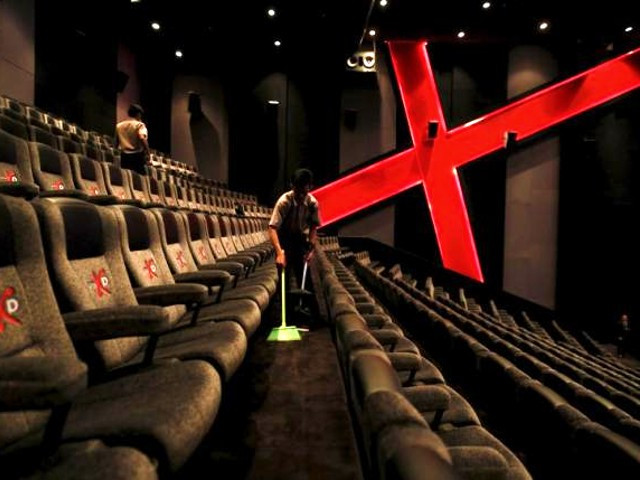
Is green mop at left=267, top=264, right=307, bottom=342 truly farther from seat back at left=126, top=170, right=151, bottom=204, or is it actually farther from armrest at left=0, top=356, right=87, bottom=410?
armrest at left=0, top=356, right=87, bottom=410

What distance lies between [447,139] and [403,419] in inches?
126

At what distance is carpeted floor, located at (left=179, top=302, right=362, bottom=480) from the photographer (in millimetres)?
501

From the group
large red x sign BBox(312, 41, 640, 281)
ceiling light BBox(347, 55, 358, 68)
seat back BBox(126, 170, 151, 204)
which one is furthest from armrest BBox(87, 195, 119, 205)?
ceiling light BBox(347, 55, 358, 68)

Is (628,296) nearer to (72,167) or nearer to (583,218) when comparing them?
(583,218)

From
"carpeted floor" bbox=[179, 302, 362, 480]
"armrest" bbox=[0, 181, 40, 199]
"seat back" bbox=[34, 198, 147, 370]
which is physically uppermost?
"armrest" bbox=[0, 181, 40, 199]

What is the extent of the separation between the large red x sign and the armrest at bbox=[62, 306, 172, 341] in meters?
2.80

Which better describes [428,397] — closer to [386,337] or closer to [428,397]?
[428,397]

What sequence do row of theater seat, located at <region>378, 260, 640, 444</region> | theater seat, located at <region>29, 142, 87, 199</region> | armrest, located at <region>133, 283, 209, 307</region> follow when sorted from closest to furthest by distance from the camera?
armrest, located at <region>133, 283, 209, 307</region> < row of theater seat, located at <region>378, 260, 640, 444</region> < theater seat, located at <region>29, 142, 87, 199</region>

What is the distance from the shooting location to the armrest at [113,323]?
1.40 feet

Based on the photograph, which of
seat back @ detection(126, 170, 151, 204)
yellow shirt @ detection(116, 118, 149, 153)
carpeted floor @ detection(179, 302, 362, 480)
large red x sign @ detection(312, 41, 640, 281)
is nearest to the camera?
carpeted floor @ detection(179, 302, 362, 480)

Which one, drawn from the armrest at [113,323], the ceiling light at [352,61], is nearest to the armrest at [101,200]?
the armrest at [113,323]

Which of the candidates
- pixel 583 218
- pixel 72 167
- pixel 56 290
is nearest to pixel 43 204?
pixel 56 290

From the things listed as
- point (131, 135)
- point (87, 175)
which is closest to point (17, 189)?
point (87, 175)

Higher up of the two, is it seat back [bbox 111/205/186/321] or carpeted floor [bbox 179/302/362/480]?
seat back [bbox 111/205/186/321]
